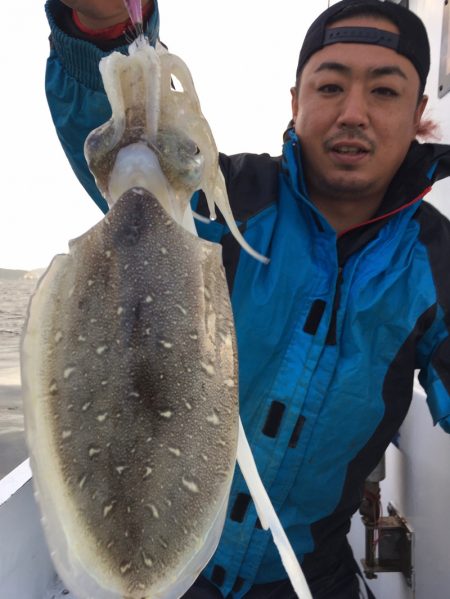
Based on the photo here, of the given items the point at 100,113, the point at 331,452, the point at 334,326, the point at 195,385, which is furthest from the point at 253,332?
the point at 195,385

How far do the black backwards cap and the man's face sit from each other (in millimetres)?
29

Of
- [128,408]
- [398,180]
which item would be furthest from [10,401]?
[128,408]

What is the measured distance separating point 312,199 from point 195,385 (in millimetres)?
1710

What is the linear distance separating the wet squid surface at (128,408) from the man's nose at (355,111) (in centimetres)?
150

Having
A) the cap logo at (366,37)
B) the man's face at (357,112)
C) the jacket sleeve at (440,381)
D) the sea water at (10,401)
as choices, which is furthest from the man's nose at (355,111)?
the sea water at (10,401)

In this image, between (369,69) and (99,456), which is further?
(369,69)

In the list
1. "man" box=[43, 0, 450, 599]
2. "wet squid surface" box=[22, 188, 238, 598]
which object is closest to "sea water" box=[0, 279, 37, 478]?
"wet squid surface" box=[22, 188, 238, 598]

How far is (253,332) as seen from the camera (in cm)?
209

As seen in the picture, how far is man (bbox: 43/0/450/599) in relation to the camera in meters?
2.06

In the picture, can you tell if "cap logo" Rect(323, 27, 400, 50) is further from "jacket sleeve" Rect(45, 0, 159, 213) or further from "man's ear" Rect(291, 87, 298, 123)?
"jacket sleeve" Rect(45, 0, 159, 213)

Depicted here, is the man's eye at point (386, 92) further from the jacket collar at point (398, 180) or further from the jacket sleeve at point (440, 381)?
the jacket sleeve at point (440, 381)

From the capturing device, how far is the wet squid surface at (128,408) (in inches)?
35.7

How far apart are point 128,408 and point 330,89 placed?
1851 mm

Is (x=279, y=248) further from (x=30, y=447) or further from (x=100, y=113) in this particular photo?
(x=30, y=447)
